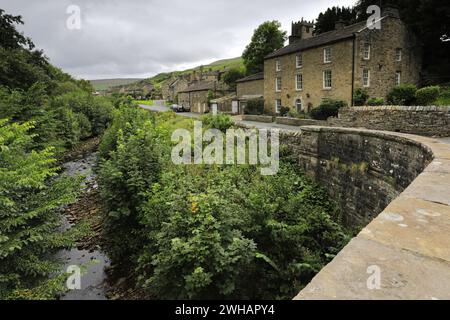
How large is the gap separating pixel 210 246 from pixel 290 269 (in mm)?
1794

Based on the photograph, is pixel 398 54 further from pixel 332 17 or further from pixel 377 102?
pixel 332 17

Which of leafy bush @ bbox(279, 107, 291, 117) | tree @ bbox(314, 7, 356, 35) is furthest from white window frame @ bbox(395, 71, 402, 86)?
tree @ bbox(314, 7, 356, 35)

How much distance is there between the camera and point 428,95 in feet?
53.5

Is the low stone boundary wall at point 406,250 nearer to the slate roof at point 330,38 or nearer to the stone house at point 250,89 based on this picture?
the slate roof at point 330,38

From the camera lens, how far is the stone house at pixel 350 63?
23906 millimetres

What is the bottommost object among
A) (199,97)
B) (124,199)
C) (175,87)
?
(124,199)

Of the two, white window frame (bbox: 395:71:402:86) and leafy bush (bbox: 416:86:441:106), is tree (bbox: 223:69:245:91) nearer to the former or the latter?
white window frame (bbox: 395:71:402:86)

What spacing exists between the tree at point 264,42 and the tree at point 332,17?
8484 mm

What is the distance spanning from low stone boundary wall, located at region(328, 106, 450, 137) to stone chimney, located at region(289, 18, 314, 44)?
23602 mm

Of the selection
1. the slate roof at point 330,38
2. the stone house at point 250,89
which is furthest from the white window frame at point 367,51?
the stone house at point 250,89

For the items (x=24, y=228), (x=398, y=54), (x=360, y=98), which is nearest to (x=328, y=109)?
(x=360, y=98)

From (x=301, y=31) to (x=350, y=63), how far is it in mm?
12930

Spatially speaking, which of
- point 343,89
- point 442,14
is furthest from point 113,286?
point 442,14
